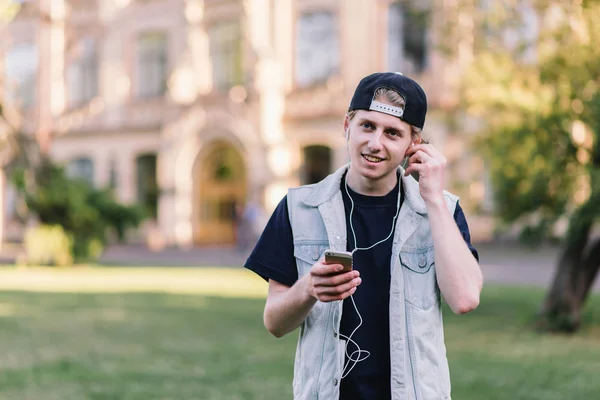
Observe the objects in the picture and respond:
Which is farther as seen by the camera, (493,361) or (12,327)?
(12,327)

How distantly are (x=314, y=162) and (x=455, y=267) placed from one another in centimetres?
3062

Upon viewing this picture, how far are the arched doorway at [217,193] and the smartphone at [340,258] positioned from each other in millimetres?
33364

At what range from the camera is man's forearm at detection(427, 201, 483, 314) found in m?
3.07

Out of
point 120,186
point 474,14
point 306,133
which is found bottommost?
point 120,186

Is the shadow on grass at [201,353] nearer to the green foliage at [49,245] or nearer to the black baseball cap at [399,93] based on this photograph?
the black baseball cap at [399,93]

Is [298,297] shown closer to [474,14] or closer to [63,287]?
[474,14]

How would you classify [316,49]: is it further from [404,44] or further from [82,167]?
[82,167]

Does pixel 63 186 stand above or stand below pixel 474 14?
below

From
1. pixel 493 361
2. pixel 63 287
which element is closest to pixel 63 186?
pixel 63 287

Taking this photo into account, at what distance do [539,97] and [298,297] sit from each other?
963 cm

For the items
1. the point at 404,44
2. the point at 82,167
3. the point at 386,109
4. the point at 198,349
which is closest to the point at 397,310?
the point at 386,109

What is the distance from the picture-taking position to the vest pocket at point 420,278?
3199 millimetres

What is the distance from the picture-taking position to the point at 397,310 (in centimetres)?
315

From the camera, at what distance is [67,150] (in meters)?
40.9
